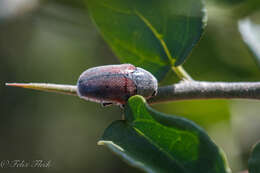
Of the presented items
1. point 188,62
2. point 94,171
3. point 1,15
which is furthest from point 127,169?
point 1,15

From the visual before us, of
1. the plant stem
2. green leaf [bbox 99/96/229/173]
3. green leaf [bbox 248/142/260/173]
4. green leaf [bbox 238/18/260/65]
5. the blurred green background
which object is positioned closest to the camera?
green leaf [bbox 99/96/229/173]

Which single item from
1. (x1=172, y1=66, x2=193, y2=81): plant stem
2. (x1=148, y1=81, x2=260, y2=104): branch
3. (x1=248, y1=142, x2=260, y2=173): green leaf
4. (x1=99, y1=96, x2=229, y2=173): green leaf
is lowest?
(x1=248, y1=142, x2=260, y2=173): green leaf

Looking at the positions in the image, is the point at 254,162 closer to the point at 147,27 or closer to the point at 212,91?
the point at 212,91

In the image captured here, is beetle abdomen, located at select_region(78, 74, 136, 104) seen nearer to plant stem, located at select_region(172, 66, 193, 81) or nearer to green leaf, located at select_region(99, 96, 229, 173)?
green leaf, located at select_region(99, 96, 229, 173)

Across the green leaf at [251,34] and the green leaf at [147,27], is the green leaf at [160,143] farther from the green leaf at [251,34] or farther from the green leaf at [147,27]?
the green leaf at [251,34]

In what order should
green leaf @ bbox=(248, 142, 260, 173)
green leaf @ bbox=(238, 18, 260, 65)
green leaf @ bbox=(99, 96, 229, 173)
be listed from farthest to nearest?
1. green leaf @ bbox=(238, 18, 260, 65)
2. green leaf @ bbox=(248, 142, 260, 173)
3. green leaf @ bbox=(99, 96, 229, 173)

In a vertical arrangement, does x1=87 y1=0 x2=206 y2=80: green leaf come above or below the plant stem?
above

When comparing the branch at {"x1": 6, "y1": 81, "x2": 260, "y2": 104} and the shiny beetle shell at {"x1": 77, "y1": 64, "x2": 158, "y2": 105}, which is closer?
the shiny beetle shell at {"x1": 77, "y1": 64, "x2": 158, "y2": 105}

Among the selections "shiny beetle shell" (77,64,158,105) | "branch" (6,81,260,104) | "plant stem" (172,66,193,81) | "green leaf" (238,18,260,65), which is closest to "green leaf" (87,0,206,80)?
"plant stem" (172,66,193,81)

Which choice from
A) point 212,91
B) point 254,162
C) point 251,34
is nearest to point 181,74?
point 212,91
